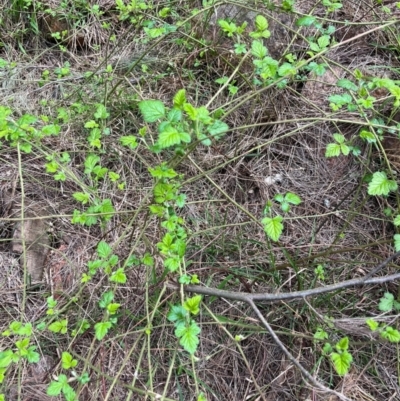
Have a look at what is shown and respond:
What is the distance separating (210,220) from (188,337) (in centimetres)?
88

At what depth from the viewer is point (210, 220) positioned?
2021 millimetres

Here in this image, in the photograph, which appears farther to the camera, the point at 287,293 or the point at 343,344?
the point at 287,293

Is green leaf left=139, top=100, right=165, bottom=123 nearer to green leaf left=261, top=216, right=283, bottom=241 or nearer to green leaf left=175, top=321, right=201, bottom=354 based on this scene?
green leaf left=261, top=216, right=283, bottom=241

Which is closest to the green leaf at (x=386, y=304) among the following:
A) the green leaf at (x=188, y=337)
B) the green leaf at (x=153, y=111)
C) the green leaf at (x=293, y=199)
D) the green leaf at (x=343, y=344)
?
the green leaf at (x=343, y=344)

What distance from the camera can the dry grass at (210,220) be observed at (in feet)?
5.58

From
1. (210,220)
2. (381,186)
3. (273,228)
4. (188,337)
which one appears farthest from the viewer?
(210,220)

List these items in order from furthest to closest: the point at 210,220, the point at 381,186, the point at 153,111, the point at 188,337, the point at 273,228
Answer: the point at 210,220, the point at 381,186, the point at 273,228, the point at 153,111, the point at 188,337

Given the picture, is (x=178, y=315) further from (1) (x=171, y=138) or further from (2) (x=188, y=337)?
(1) (x=171, y=138)

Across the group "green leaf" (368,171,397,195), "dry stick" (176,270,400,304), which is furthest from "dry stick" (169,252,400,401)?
"green leaf" (368,171,397,195)

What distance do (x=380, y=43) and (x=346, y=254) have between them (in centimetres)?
130

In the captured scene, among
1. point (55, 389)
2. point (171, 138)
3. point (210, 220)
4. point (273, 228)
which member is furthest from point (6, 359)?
point (210, 220)

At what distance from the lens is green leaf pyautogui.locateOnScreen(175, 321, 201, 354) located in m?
1.18

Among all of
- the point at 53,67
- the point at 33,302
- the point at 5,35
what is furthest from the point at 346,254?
the point at 5,35

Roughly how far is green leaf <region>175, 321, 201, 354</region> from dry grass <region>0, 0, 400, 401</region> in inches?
8.5
